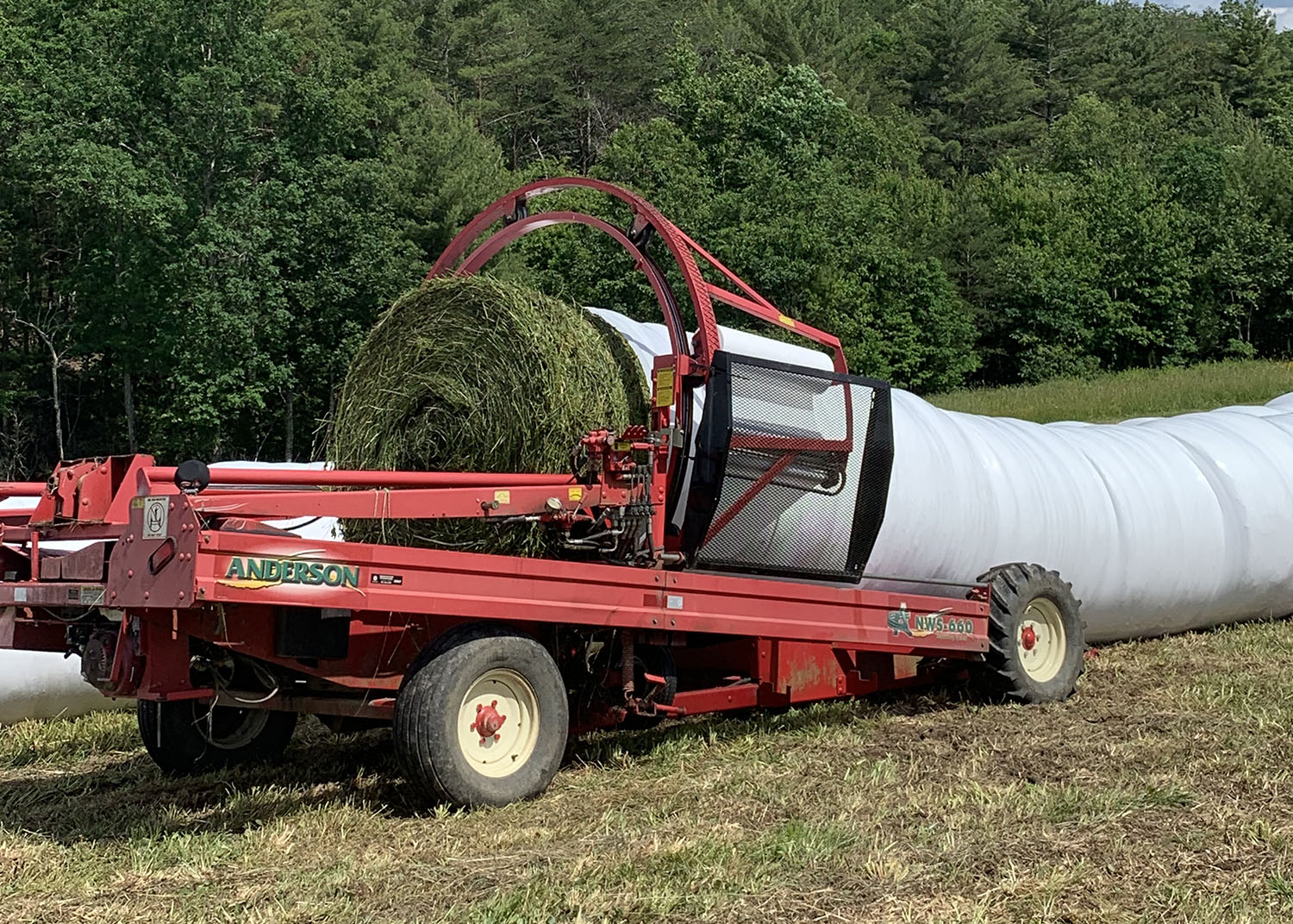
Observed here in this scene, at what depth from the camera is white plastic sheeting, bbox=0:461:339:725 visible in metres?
8.49

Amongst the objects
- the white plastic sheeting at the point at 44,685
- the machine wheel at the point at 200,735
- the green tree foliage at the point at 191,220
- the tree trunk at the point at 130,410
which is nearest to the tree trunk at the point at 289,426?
the green tree foliage at the point at 191,220

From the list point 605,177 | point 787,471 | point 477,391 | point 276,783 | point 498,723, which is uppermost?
point 605,177

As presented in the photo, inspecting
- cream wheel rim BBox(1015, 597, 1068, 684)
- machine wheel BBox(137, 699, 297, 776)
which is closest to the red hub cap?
machine wheel BBox(137, 699, 297, 776)

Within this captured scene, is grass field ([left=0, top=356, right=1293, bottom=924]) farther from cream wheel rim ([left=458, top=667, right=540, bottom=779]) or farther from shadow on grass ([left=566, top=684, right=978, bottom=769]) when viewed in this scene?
cream wheel rim ([left=458, top=667, right=540, bottom=779])

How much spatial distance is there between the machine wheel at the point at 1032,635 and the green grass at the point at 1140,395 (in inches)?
842

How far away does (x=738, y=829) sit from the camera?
5.27 metres

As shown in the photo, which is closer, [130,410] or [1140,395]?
[1140,395]

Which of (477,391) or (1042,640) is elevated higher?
(477,391)

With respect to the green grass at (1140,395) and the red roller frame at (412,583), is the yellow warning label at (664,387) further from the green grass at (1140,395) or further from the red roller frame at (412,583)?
the green grass at (1140,395)

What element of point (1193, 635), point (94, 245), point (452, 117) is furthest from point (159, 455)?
point (1193, 635)

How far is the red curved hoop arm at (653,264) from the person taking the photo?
6707 millimetres

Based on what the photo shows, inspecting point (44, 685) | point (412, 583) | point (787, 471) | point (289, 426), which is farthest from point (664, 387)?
point (289, 426)

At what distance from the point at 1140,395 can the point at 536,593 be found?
28.4 m

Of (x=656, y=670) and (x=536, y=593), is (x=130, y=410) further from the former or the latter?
(x=536, y=593)
